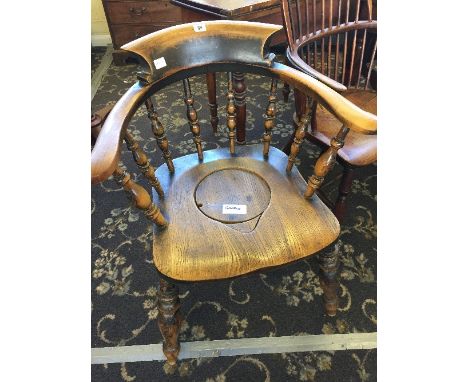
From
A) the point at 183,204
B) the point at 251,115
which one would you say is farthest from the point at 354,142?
the point at 251,115

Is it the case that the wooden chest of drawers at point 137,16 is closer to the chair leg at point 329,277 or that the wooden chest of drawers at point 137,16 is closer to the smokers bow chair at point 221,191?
the smokers bow chair at point 221,191

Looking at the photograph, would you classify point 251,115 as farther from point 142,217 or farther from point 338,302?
point 338,302

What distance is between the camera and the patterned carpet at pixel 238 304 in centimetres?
124

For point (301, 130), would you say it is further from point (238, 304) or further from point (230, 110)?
point (238, 304)

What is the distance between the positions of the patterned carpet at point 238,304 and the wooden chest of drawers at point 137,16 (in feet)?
5.48

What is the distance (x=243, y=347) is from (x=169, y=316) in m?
0.40

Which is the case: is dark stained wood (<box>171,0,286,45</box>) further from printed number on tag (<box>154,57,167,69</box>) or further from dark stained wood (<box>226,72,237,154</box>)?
printed number on tag (<box>154,57,167,69</box>)

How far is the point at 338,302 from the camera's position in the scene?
139cm

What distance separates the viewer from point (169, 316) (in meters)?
1.06

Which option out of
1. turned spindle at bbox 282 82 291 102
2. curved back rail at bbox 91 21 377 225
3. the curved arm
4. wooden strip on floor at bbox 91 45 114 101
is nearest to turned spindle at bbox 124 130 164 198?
curved back rail at bbox 91 21 377 225

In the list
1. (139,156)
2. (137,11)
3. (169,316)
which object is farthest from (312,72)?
(137,11)

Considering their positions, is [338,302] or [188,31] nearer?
[188,31]

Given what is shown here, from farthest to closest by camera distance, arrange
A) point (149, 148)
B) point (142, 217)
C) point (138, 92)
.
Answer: point (149, 148)
point (142, 217)
point (138, 92)
